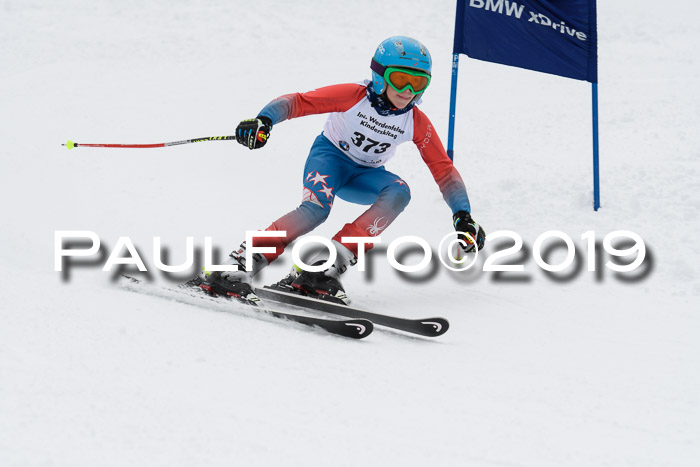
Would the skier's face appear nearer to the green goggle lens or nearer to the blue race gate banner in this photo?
the green goggle lens

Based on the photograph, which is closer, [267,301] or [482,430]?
[482,430]

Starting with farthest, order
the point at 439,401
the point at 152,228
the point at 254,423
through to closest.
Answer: the point at 152,228 < the point at 439,401 < the point at 254,423

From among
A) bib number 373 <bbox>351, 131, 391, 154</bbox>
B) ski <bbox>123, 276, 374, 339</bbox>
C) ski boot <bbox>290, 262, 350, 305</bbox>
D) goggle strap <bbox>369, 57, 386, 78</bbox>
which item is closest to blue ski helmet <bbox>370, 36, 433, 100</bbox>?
goggle strap <bbox>369, 57, 386, 78</bbox>

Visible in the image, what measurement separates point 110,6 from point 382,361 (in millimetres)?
11752

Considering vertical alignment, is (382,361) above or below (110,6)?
below

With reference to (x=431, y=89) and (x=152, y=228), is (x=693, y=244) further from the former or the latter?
(x=431, y=89)

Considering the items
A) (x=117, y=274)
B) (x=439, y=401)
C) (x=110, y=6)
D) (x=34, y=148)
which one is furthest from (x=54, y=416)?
(x=110, y=6)

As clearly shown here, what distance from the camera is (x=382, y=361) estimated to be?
134 inches

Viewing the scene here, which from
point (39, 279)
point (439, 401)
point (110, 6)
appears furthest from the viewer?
point (110, 6)

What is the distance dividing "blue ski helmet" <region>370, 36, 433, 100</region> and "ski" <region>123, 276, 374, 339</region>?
1.39 metres

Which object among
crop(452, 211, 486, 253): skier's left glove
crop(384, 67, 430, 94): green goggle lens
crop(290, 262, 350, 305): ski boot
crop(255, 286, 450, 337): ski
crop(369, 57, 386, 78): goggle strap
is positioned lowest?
crop(255, 286, 450, 337): ski

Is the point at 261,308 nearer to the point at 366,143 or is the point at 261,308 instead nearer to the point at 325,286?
the point at 325,286

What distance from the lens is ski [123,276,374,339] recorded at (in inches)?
149

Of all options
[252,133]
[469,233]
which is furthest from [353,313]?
[252,133]
